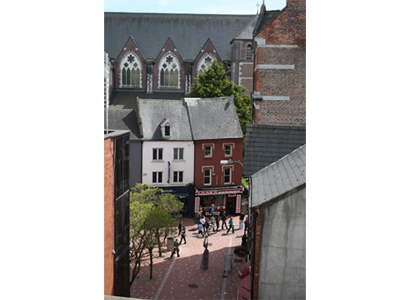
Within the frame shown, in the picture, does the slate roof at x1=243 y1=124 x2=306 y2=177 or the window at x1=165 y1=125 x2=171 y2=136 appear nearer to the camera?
the slate roof at x1=243 y1=124 x2=306 y2=177

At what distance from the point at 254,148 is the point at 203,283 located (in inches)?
257

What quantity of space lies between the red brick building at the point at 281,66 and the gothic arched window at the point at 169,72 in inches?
1046

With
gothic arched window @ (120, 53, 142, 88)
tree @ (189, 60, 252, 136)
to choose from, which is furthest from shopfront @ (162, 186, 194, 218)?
gothic arched window @ (120, 53, 142, 88)

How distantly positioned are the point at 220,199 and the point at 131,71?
66.6 feet

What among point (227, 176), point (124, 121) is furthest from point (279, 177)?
point (124, 121)

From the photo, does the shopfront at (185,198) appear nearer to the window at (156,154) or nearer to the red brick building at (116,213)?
the window at (156,154)

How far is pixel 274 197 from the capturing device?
25.1 feet

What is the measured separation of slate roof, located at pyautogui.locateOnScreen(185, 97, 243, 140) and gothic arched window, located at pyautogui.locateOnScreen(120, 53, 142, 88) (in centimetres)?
1561

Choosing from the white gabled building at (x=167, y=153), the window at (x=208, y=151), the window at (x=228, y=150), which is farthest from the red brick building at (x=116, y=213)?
the window at (x=228, y=150)

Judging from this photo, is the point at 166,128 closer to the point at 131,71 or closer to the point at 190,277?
the point at 190,277

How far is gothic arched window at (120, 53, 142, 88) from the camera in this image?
40.7 meters

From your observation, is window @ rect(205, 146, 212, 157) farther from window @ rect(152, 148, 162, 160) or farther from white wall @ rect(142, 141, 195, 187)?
window @ rect(152, 148, 162, 160)

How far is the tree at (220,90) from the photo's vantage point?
2967 cm

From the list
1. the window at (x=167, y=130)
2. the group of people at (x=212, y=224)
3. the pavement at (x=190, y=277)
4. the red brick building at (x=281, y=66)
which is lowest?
the pavement at (x=190, y=277)
